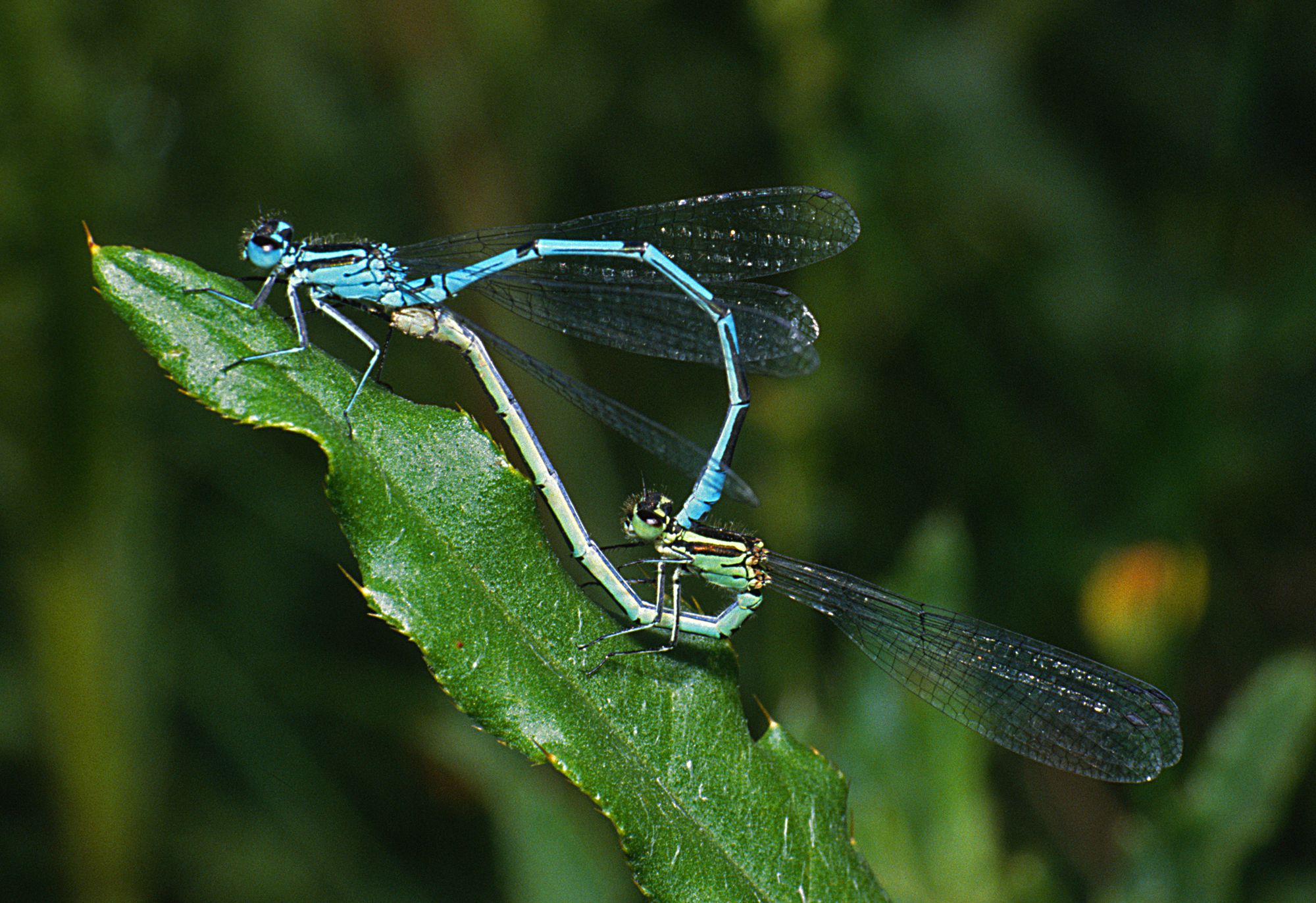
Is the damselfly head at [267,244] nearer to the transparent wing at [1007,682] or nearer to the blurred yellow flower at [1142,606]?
the transparent wing at [1007,682]

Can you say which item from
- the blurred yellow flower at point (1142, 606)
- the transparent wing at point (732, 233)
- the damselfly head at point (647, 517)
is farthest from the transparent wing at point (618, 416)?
the blurred yellow flower at point (1142, 606)

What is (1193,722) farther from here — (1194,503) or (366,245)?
(366,245)

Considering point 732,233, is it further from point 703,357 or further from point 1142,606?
point 1142,606

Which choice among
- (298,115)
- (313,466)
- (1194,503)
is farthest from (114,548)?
(1194,503)

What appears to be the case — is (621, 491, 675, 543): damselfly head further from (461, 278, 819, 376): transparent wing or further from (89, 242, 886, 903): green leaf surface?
(89, 242, 886, 903): green leaf surface

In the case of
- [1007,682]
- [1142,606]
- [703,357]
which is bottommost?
[1142,606]

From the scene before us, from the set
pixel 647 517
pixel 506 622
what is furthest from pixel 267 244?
pixel 506 622
